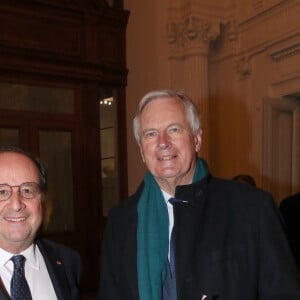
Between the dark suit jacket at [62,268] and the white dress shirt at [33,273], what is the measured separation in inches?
1.0

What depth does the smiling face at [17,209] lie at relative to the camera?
1.64 m

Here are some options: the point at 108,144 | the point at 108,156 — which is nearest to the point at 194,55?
the point at 108,144

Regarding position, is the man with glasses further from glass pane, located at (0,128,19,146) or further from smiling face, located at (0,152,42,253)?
glass pane, located at (0,128,19,146)

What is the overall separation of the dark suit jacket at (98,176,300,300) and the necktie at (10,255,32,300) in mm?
421

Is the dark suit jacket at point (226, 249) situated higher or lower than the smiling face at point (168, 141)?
lower

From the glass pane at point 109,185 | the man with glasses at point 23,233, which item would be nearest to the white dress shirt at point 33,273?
the man with glasses at point 23,233

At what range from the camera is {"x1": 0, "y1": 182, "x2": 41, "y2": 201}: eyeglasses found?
1642 mm

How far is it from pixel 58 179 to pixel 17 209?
13.8 ft

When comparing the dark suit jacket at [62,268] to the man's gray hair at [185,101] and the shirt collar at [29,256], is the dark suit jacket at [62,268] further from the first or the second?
the man's gray hair at [185,101]

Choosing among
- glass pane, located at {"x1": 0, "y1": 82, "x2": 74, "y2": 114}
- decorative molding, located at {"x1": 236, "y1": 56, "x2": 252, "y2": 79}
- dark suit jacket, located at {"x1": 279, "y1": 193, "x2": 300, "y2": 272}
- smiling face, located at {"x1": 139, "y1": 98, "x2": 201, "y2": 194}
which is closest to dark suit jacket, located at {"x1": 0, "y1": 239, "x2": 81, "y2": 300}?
Answer: smiling face, located at {"x1": 139, "y1": 98, "x2": 201, "y2": 194}

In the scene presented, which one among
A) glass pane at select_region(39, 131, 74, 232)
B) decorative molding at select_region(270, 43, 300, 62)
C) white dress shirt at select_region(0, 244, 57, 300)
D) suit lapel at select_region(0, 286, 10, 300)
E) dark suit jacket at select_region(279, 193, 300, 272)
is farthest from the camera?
glass pane at select_region(39, 131, 74, 232)

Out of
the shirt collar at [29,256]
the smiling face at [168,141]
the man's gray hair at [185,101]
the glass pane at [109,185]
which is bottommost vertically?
the glass pane at [109,185]

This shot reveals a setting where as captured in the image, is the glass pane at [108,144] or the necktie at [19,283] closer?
the necktie at [19,283]

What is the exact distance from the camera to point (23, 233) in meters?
1.66
